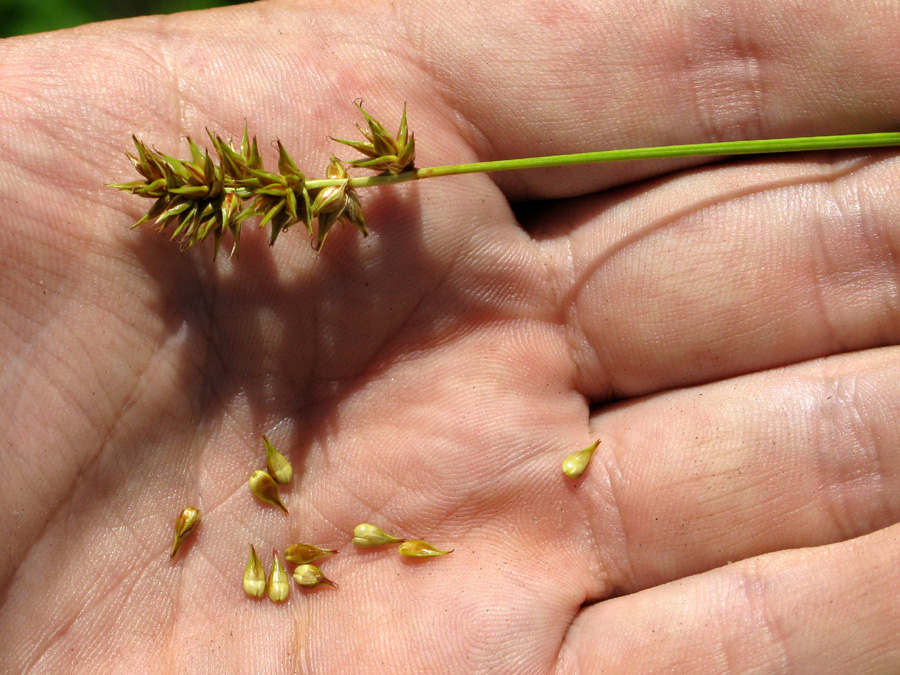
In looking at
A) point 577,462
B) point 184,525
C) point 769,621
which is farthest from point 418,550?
point 769,621

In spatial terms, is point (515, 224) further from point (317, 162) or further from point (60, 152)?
point (60, 152)

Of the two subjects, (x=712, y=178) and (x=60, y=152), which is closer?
(x=60, y=152)

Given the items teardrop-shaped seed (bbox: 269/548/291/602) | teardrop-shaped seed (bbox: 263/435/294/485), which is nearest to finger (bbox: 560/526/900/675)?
teardrop-shaped seed (bbox: 269/548/291/602)

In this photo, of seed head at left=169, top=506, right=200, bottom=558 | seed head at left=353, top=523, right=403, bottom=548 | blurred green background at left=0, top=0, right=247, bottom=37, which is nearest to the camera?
seed head at left=169, top=506, right=200, bottom=558

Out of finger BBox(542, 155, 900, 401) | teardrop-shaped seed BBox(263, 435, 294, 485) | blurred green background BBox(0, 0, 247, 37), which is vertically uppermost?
blurred green background BBox(0, 0, 247, 37)

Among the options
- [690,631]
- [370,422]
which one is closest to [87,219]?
[370,422]

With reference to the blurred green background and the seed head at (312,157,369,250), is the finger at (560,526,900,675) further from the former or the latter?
the blurred green background
